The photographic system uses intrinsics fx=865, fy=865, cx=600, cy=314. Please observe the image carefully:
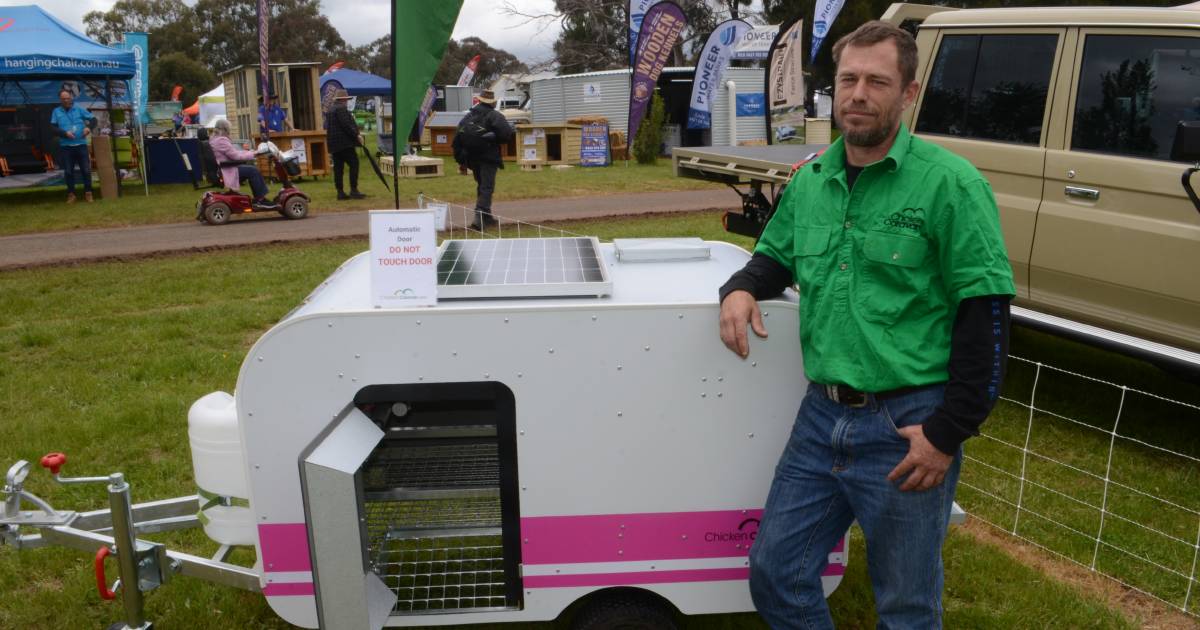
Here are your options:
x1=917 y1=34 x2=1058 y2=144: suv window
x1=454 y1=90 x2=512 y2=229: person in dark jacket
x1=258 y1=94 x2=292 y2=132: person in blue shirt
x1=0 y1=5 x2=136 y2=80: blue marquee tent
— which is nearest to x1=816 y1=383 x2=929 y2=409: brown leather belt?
x1=917 y1=34 x2=1058 y2=144: suv window

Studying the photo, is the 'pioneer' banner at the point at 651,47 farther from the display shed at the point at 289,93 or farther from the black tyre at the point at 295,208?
the display shed at the point at 289,93

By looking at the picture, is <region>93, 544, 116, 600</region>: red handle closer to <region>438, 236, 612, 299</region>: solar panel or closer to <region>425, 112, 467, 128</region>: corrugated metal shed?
<region>438, 236, 612, 299</region>: solar panel

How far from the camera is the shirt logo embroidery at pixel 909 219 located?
7.20 feet

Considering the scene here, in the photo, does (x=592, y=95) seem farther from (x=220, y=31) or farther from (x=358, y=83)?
(x=220, y=31)

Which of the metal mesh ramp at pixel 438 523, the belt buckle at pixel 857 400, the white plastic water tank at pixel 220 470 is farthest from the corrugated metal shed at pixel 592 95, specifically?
the belt buckle at pixel 857 400

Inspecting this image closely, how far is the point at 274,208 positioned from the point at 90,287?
490cm

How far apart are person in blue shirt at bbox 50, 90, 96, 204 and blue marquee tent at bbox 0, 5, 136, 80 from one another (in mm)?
529

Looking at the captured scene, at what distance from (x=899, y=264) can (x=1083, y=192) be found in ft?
10.5

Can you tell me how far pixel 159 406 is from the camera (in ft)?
17.8

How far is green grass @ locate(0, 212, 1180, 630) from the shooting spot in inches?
134

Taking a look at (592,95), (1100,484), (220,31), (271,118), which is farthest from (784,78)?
(220,31)

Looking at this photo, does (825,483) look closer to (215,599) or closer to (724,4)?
(215,599)

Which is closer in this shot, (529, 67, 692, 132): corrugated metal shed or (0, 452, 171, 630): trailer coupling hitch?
(0, 452, 171, 630): trailer coupling hitch

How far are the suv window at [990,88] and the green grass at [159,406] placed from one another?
5.75 feet
